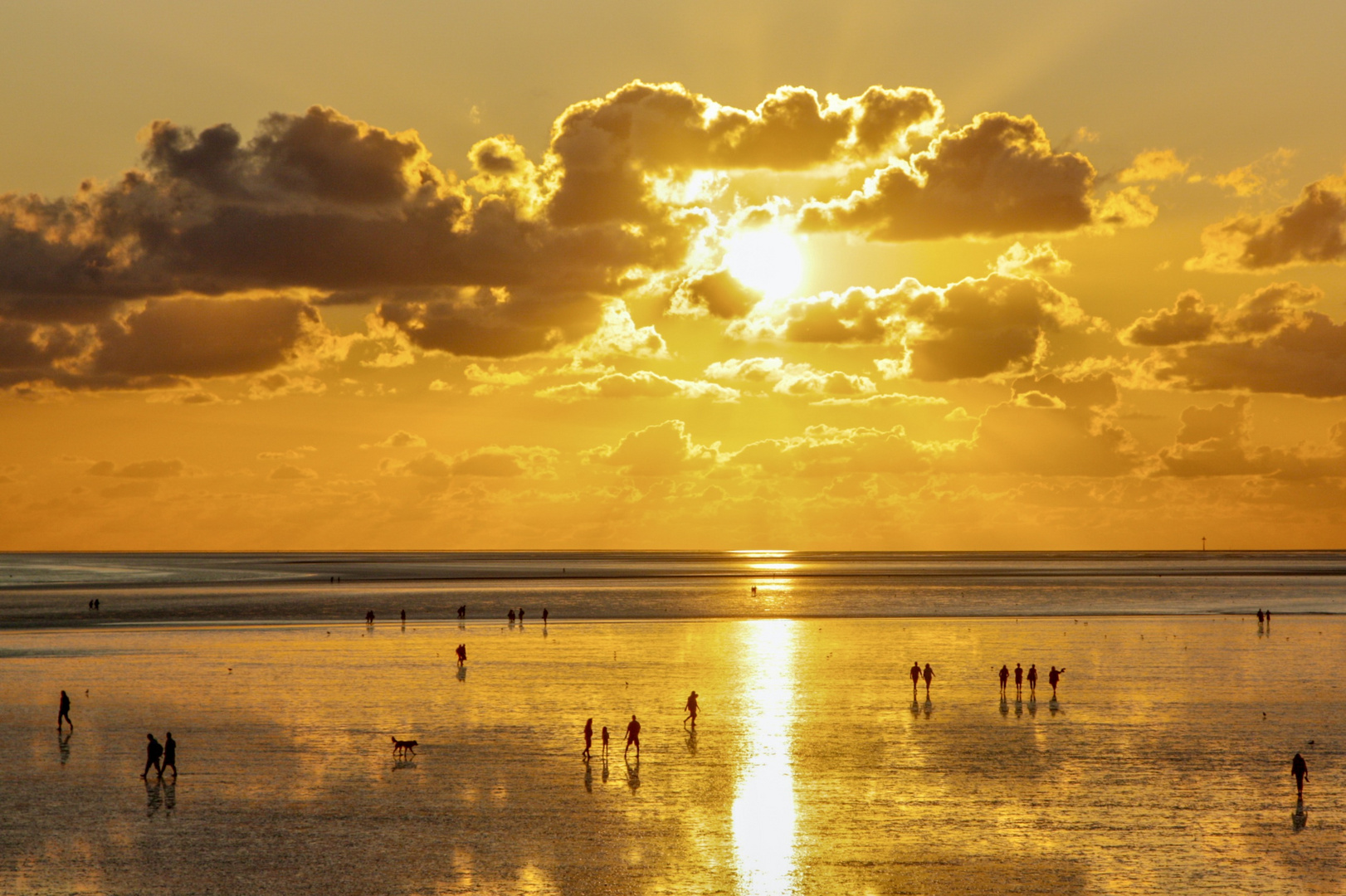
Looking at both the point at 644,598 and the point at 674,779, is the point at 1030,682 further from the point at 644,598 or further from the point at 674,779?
the point at 644,598

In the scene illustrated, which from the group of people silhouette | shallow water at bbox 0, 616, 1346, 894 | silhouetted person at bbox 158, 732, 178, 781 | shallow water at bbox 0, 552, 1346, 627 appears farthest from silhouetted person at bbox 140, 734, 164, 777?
shallow water at bbox 0, 552, 1346, 627

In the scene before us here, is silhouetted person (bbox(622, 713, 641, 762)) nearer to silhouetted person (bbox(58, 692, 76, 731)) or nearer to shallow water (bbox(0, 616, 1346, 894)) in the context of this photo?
shallow water (bbox(0, 616, 1346, 894))

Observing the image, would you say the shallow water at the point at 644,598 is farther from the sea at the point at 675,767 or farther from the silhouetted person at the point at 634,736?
the silhouetted person at the point at 634,736

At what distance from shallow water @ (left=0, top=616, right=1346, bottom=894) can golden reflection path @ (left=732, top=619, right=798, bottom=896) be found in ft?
0.53

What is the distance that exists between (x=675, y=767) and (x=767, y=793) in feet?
15.0

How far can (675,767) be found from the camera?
125 feet

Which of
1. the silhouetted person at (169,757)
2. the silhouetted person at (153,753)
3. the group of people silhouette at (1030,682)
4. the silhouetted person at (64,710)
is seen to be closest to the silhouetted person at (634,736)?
the silhouetted person at (169,757)

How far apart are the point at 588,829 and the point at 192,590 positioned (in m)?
143

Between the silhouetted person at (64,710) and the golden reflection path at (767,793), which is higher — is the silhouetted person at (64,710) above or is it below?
above

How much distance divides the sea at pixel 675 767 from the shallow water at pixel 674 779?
143mm

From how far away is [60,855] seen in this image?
92.2ft

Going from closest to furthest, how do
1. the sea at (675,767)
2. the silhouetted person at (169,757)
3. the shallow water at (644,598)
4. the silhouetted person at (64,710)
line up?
the sea at (675,767)
the silhouetted person at (169,757)
the silhouetted person at (64,710)
the shallow water at (644,598)

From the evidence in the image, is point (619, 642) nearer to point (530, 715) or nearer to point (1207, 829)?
point (530, 715)

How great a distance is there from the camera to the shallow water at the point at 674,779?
27.0 metres
